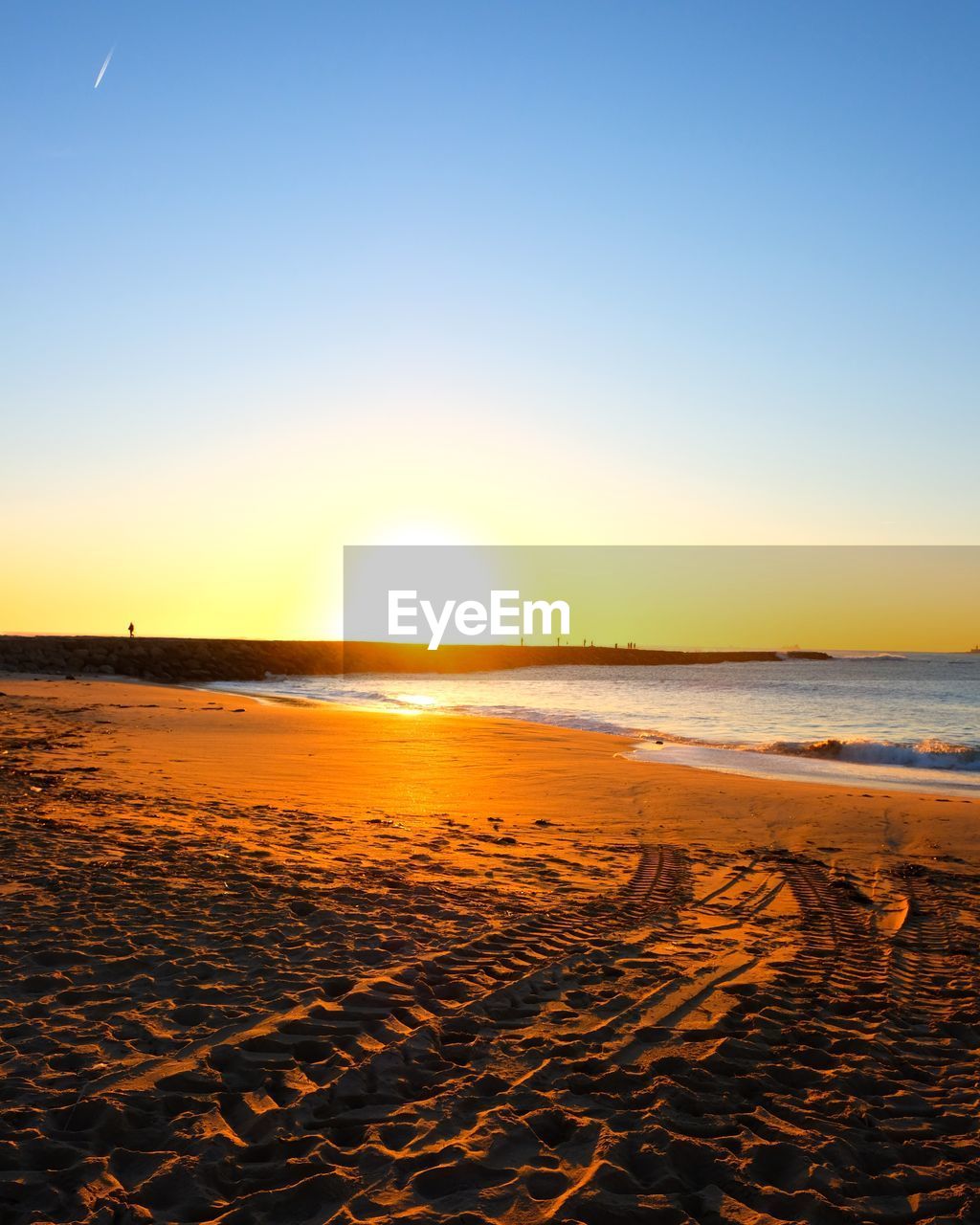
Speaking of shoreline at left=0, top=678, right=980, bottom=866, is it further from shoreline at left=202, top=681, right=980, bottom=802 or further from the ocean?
the ocean

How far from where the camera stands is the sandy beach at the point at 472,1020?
3.25 meters

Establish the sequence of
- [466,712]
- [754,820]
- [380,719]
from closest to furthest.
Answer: [754,820]
[380,719]
[466,712]

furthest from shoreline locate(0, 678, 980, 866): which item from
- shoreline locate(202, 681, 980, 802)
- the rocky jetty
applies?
the rocky jetty

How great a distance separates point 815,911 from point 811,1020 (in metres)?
2.49

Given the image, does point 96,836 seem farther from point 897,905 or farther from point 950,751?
point 950,751

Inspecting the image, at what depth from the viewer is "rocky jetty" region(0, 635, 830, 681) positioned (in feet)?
146

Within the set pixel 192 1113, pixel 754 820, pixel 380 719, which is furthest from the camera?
pixel 380 719

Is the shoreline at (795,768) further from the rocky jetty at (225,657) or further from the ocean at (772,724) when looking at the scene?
the rocky jetty at (225,657)

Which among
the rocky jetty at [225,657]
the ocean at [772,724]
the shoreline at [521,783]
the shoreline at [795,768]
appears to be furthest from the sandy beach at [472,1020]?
the rocky jetty at [225,657]

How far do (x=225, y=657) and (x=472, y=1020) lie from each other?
168 ft

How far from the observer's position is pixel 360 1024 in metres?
4.46

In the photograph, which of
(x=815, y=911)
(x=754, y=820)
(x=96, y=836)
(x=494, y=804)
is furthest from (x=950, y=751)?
(x=96, y=836)

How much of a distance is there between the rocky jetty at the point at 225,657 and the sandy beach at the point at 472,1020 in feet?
123

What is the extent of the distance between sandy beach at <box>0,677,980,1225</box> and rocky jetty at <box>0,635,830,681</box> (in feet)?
123
